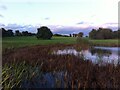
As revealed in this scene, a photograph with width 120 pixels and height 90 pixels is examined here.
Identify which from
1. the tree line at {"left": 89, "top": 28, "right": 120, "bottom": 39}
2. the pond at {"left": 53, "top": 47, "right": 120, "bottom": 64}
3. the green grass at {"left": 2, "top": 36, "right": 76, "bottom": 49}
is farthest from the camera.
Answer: the tree line at {"left": 89, "top": 28, "right": 120, "bottom": 39}

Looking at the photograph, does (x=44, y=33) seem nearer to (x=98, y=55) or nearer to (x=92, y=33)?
(x=92, y=33)

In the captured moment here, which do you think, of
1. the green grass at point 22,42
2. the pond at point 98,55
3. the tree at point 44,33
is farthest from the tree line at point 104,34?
the pond at point 98,55

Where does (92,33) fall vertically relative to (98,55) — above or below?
above

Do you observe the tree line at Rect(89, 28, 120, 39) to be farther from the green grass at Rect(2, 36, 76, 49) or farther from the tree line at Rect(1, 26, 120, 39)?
the green grass at Rect(2, 36, 76, 49)

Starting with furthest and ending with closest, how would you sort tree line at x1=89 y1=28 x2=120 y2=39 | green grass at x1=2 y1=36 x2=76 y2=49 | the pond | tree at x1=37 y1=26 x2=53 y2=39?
tree line at x1=89 y1=28 x2=120 y2=39 < tree at x1=37 y1=26 x2=53 y2=39 < green grass at x1=2 y1=36 x2=76 y2=49 < the pond

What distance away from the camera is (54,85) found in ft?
32.7

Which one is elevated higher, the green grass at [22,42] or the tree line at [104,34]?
the tree line at [104,34]

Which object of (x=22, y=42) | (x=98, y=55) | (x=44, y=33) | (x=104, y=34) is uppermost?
(x=44, y=33)

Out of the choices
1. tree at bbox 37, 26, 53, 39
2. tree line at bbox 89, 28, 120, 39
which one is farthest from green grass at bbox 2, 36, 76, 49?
tree line at bbox 89, 28, 120, 39

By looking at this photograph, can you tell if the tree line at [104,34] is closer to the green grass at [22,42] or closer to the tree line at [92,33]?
the tree line at [92,33]

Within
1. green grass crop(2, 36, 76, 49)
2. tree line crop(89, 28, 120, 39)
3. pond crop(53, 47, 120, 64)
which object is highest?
tree line crop(89, 28, 120, 39)

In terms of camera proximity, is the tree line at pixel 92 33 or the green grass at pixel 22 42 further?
the tree line at pixel 92 33

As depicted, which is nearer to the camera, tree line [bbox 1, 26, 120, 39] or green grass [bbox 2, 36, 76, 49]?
green grass [bbox 2, 36, 76, 49]

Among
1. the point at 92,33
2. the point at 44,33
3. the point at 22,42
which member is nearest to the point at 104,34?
the point at 92,33
